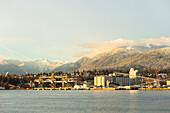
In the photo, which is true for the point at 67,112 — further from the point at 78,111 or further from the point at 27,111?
the point at 27,111

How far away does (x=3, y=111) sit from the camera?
10719 centimetres

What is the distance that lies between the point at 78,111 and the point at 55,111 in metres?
6.88

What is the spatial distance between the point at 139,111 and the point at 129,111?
288 centimetres

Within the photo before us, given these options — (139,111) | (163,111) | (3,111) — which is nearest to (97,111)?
(139,111)

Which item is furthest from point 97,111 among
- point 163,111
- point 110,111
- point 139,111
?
point 163,111

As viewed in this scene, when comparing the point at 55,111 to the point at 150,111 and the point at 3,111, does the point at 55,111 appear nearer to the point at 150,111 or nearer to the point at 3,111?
the point at 3,111

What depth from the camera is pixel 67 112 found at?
4058 inches

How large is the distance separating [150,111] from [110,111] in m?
11.6

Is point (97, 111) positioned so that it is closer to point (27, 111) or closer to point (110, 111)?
point (110, 111)

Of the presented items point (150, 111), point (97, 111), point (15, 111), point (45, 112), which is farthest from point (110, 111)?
point (15, 111)

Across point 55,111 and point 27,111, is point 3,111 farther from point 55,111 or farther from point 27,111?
point 55,111

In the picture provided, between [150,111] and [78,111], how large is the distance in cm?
2107

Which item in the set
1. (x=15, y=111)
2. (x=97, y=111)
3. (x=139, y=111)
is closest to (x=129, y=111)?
(x=139, y=111)

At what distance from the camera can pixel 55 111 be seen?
106m
